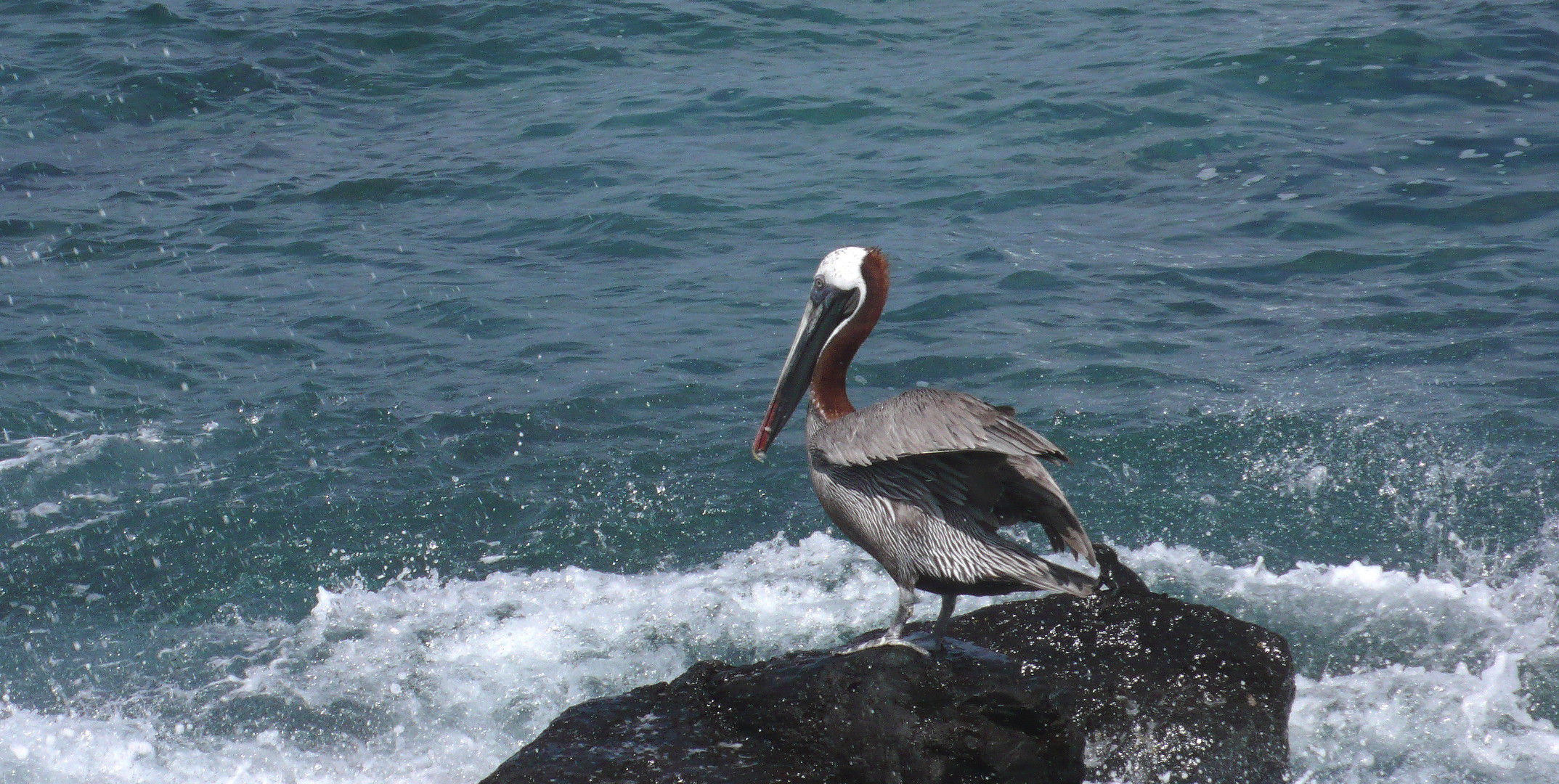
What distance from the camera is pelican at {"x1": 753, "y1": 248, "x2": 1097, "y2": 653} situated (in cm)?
418

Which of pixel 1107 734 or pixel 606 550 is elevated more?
pixel 1107 734

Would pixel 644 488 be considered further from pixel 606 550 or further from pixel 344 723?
pixel 344 723

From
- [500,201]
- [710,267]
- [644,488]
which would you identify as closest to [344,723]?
[644,488]

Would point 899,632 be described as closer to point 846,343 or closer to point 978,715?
point 978,715

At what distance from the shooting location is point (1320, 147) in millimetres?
11242

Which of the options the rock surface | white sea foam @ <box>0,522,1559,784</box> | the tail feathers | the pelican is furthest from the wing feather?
white sea foam @ <box>0,522,1559,784</box>

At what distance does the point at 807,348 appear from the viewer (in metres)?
5.01

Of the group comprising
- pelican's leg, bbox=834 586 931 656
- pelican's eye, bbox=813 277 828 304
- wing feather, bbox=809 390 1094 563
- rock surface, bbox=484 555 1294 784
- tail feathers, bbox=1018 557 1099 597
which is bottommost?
rock surface, bbox=484 555 1294 784

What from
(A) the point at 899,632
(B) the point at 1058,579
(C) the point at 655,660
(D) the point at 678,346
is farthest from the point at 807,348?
(D) the point at 678,346

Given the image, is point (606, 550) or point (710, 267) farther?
point (710, 267)

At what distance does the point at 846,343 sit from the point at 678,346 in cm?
395

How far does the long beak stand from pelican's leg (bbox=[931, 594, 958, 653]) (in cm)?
96

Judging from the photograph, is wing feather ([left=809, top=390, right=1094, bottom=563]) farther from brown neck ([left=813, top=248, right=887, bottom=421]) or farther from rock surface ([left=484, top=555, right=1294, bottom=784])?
rock surface ([left=484, top=555, right=1294, bottom=784])

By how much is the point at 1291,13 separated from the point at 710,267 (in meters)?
8.20
